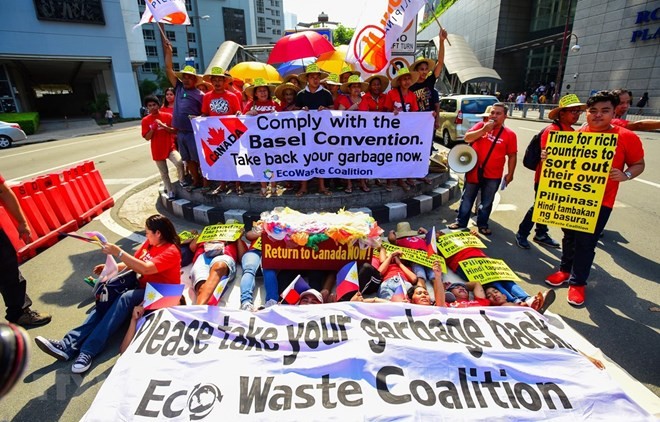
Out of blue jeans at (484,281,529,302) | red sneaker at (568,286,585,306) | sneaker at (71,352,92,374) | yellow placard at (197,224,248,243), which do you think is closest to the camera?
sneaker at (71,352,92,374)

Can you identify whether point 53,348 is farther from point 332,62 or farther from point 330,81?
point 332,62

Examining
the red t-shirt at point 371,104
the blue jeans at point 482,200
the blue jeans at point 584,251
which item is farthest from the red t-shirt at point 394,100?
the blue jeans at point 584,251

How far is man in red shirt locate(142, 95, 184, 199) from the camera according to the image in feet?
20.1

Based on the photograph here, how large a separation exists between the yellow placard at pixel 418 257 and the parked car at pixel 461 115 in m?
8.62

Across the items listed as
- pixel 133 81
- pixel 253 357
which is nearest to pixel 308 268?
pixel 253 357

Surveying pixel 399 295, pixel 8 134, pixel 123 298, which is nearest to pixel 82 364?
pixel 123 298

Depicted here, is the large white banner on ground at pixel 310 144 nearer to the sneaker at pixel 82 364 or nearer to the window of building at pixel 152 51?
the sneaker at pixel 82 364

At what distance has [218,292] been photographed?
11.6ft

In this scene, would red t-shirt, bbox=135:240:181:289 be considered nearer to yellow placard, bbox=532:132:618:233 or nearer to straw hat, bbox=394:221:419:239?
straw hat, bbox=394:221:419:239

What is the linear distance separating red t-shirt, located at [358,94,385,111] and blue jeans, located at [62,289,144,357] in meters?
4.25

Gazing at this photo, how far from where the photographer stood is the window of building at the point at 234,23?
61.4m

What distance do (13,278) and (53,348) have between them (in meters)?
0.96

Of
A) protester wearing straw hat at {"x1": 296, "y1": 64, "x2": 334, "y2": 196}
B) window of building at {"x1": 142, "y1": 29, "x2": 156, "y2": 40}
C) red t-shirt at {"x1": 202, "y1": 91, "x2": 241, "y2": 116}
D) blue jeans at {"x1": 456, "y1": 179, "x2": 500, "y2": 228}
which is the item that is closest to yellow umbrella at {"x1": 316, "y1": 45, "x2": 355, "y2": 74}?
protester wearing straw hat at {"x1": 296, "y1": 64, "x2": 334, "y2": 196}

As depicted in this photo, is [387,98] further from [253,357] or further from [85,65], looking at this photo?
[85,65]
